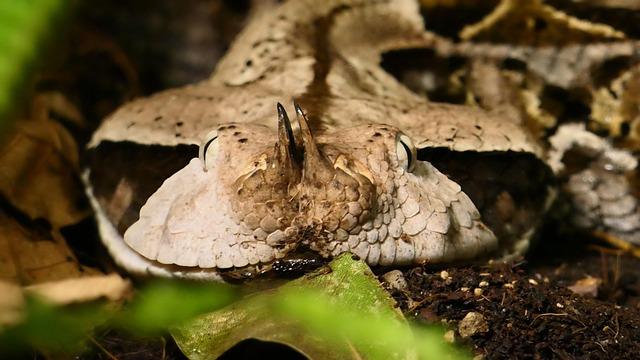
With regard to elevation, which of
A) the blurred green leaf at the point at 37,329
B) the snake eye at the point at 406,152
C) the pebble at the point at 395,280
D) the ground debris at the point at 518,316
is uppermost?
the snake eye at the point at 406,152

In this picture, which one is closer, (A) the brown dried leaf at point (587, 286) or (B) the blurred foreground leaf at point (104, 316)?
(B) the blurred foreground leaf at point (104, 316)

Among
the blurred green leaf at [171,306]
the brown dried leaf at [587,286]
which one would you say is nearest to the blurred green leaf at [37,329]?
the blurred green leaf at [171,306]

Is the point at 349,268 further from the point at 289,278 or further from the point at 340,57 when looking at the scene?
the point at 340,57

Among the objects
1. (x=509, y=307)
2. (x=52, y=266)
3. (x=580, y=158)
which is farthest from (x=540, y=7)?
(x=52, y=266)

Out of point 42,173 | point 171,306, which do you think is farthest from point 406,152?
point 42,173

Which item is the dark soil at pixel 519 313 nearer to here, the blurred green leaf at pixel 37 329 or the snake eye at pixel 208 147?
the snake eye at pixel 208 147
